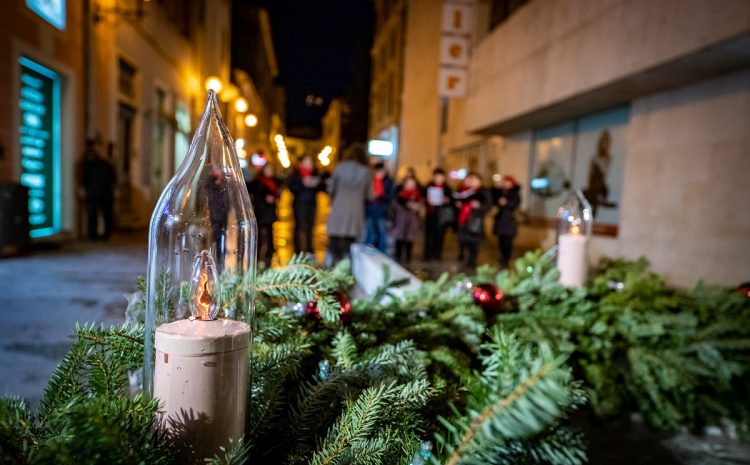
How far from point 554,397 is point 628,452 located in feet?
9.30

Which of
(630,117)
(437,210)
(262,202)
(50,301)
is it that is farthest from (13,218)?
(630,117)

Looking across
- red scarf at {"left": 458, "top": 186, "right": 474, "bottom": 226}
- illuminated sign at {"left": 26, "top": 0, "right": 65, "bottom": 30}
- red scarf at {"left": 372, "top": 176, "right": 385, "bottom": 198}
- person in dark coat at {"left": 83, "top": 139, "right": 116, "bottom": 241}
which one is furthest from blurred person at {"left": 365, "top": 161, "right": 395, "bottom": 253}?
illuminated sign at {"left": 26, "top": 0, "right": 65, "bottom": 30}

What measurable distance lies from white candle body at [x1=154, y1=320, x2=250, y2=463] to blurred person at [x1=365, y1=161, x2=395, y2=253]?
8662mm

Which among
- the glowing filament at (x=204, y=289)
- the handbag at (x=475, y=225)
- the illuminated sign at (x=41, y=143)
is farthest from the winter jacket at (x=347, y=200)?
the glowing filament at (x=204, y=289)

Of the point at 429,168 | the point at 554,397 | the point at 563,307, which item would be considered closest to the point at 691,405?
the point at 563,307

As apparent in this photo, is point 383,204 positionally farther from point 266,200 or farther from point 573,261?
point 573,261

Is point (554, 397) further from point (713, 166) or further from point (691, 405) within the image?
point (713, 166)

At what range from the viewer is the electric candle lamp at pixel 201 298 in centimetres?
107

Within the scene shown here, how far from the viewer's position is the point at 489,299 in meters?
2.60

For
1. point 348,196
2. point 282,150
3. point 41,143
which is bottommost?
point 348,196

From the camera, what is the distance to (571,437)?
1012 mm

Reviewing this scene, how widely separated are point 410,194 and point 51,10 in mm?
7071

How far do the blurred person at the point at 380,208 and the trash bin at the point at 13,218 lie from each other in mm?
5310

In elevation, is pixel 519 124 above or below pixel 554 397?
above
